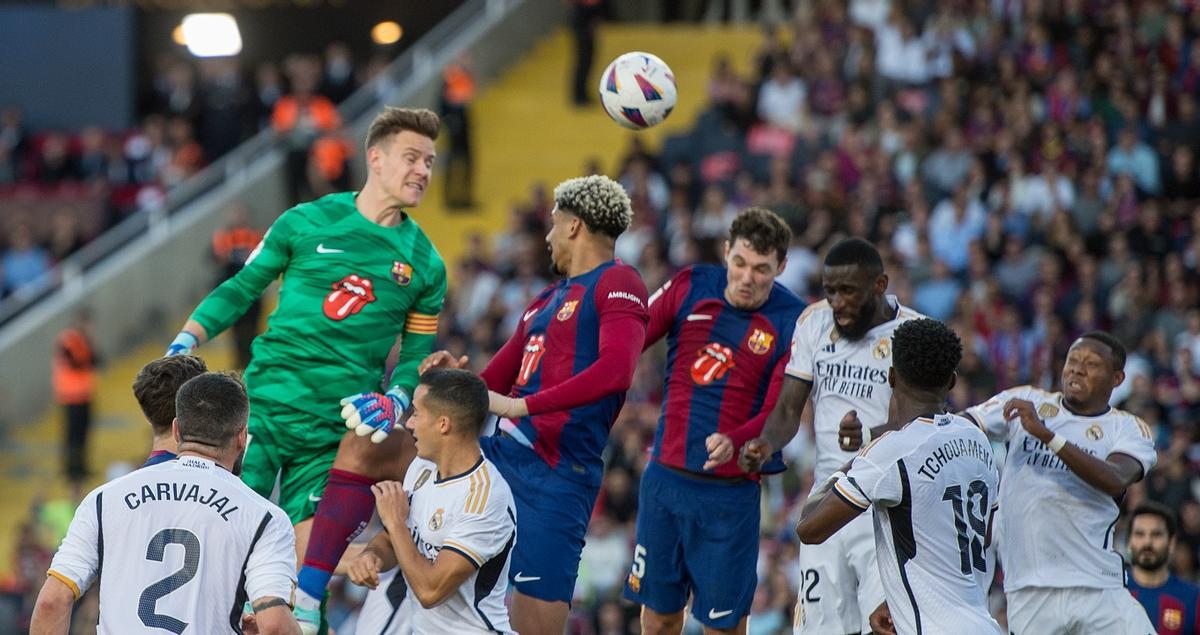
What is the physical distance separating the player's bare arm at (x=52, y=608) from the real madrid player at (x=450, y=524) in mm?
1287

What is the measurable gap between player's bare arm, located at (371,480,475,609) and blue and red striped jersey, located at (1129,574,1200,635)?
469 centimetres

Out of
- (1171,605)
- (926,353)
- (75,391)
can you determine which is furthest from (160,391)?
(75,391)

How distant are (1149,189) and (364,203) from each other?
37.4ft

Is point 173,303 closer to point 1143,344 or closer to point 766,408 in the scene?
point 1143,344

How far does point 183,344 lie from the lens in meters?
7.91

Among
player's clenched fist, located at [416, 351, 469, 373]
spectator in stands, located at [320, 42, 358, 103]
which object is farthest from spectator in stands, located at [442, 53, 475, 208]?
player's clenched fist, located at [416, 351, 469, 373]

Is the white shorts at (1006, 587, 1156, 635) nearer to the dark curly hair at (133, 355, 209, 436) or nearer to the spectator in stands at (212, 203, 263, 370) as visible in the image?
the dark curly hair at (133, 355, 209, 436)

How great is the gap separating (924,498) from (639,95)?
337 cm

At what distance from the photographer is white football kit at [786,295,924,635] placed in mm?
8500

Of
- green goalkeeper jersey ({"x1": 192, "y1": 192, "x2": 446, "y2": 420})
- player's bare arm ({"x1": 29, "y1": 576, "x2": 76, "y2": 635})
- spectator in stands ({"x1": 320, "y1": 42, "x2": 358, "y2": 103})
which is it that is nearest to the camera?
player's bare arm ({"x1": 29, "y1": 576, "x2": 76, "y2": 635})

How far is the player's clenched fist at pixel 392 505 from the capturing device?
7086 millimetres

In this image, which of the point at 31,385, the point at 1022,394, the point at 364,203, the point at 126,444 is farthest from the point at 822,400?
the point at 31,385

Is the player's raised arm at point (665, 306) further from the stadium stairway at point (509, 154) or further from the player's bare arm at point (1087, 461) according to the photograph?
the stadium stairway at point (509, 154)

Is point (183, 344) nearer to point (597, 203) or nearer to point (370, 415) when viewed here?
point (370, 415)
